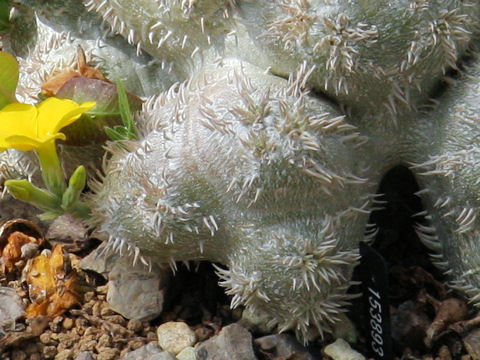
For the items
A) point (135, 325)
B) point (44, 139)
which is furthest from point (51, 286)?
point (44, 139)

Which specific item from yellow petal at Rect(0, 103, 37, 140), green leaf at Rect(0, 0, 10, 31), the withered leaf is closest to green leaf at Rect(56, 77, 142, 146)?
yellow petal at Rect(0, 103, 37, 140)

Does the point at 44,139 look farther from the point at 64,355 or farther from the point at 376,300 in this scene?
the point at 376,300

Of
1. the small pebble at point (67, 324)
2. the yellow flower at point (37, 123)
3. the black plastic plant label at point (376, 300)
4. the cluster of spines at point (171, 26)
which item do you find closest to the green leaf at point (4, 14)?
the cluster of spines at point (171, 26)

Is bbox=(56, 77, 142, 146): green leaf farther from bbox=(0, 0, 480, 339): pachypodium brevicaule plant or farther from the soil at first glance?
the soil

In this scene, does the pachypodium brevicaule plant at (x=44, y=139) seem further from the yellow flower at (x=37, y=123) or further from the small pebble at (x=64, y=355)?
the small pebble at (x=64, y=355)

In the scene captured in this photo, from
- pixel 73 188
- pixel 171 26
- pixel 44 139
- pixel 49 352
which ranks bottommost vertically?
pixel 49 352

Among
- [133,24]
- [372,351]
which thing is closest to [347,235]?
[372,351]
